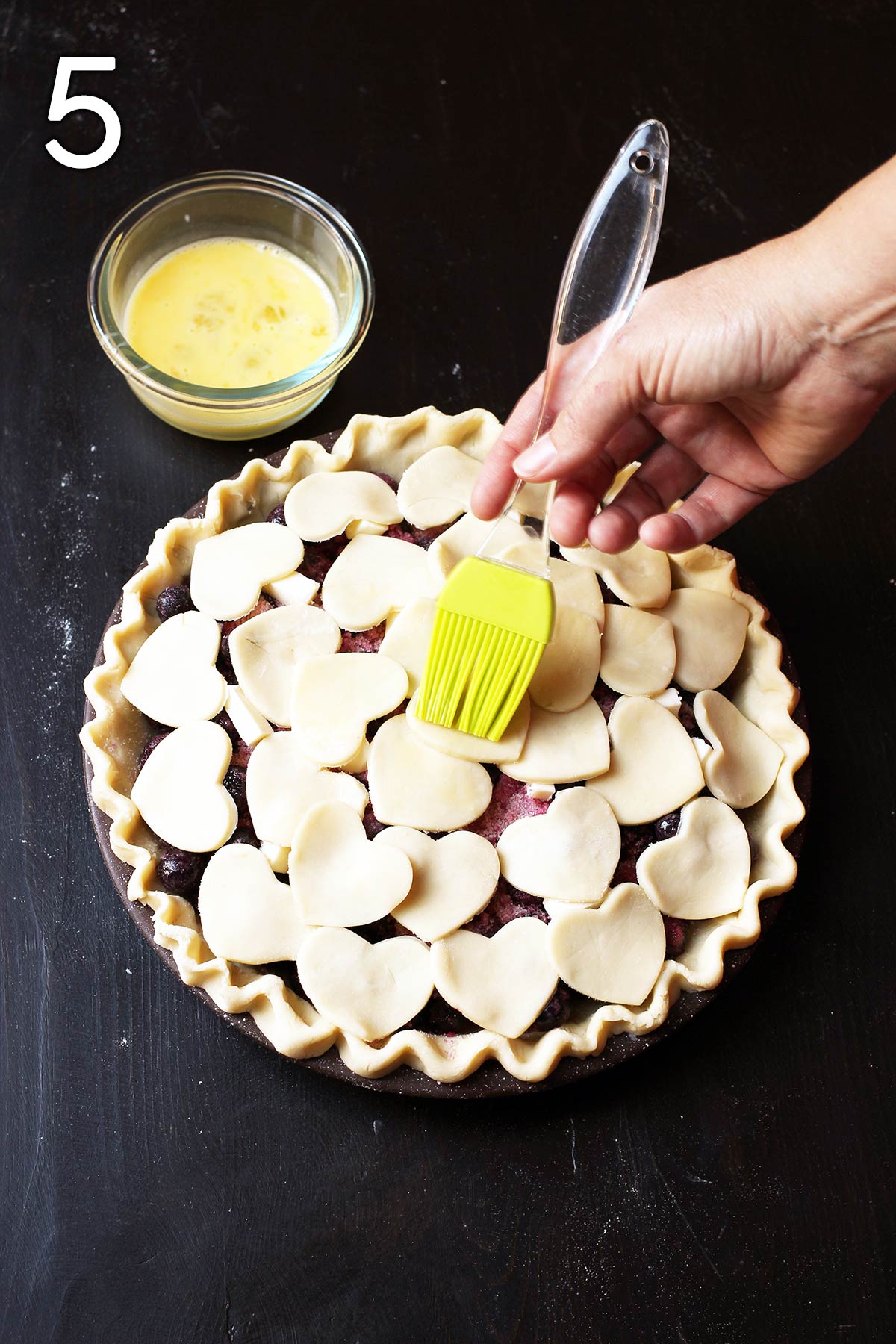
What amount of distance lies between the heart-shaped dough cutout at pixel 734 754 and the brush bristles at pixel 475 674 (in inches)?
10.5

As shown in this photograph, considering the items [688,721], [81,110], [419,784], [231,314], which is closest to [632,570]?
[688,721]

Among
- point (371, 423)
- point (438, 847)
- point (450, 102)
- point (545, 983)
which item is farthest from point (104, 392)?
point (545, 983)

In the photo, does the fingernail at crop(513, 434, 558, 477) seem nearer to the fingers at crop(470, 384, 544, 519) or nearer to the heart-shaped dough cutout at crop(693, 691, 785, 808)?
the fingers at crop(470, 384, 544, 519)

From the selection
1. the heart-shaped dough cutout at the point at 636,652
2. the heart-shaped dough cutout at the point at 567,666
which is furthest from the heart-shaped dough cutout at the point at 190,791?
the heart-shaped dough cutout at the point at 636,652

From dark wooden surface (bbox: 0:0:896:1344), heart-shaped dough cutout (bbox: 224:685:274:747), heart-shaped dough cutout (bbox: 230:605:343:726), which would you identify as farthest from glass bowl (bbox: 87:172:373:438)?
heart-shaped dough cutout (bbox: 224:685:274:747)

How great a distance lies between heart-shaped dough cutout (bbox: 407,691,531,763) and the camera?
142 cm

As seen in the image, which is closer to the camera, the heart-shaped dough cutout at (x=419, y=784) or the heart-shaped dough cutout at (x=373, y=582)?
the heart-shaped dough cutout at (x=419, y=784)

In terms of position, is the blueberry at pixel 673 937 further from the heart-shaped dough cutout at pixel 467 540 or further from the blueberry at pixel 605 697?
the heart-shaped dough cutout at pixel 467 540

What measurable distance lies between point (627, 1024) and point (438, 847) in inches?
11.6

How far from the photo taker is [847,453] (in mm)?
1956

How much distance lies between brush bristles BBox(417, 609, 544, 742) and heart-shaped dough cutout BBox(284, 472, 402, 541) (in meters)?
0.26

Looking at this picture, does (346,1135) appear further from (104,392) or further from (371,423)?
(104,392)

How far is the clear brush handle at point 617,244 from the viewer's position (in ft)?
4.19

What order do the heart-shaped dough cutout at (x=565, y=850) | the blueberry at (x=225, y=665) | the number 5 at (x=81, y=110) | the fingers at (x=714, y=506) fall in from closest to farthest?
1. the heart-shaped dough cutout at (x=565, y=850)
2. the blueberry at (x=225, y=665)
3. the fingers at (x=714, y=506)
4. the number 5 at (x=81, y=110)
